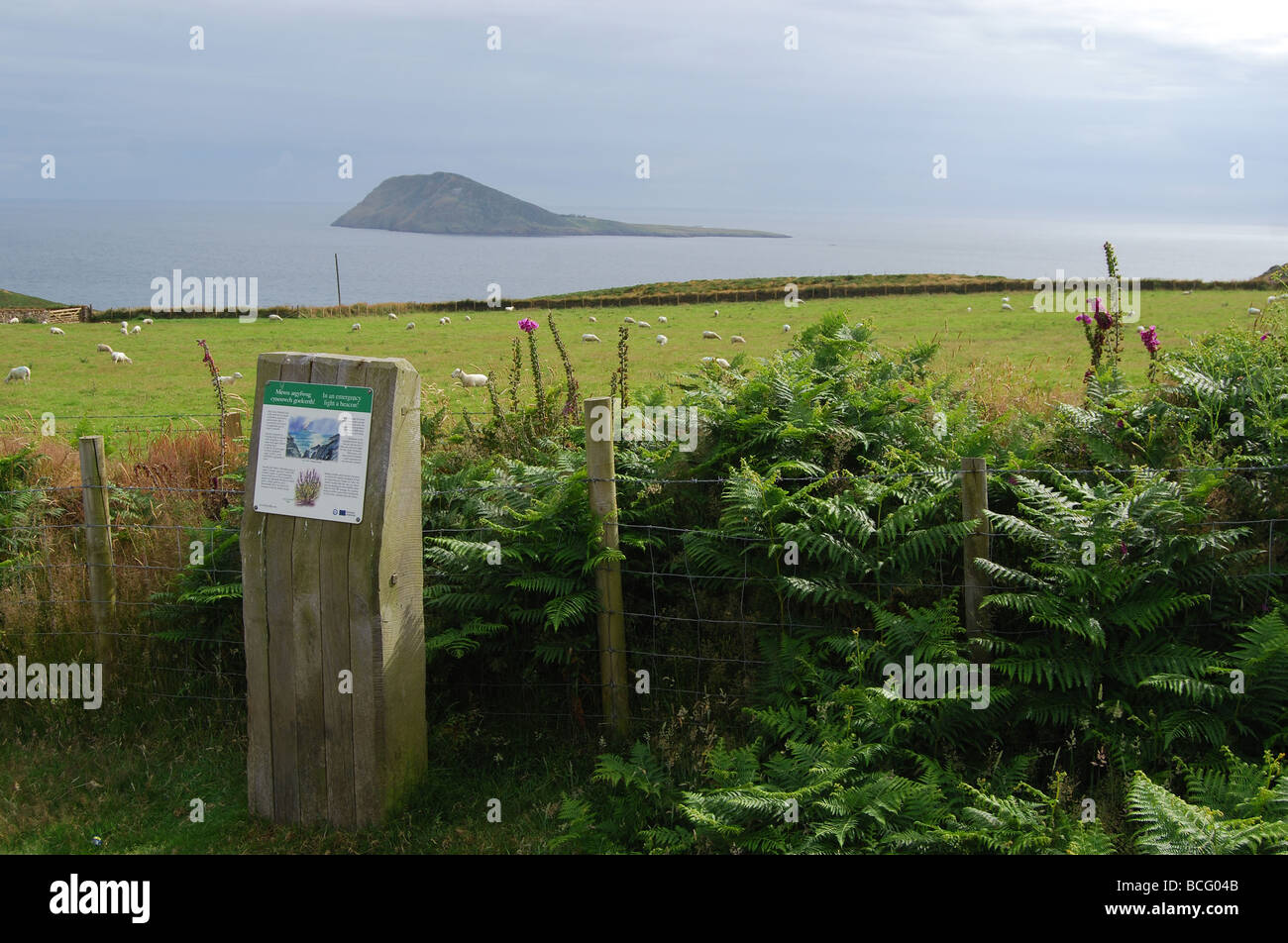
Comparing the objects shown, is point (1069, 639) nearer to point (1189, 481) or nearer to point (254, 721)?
point (1189, 481)

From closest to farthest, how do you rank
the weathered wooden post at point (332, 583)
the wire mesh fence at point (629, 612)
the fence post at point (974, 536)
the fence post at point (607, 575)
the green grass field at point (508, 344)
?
the weathered wooden post at point (332, 583) → the fence post at point (974, 536) → the wire mesh fence at point (629, 612) → the fence post at point (607, 575) → the green grass field at point (508, 344)

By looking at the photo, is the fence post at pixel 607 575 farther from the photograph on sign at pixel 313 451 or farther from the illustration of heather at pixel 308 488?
the illustration of heather at pixel 308 488

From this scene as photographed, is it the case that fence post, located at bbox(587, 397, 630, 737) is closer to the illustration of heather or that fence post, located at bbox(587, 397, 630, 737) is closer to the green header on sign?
the green header on sign

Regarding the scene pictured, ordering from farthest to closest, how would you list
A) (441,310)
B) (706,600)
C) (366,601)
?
(441,310), (706,600), (366,601)

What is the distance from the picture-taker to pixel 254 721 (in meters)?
6.05

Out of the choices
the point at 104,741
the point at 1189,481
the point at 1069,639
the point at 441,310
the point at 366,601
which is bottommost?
the point at 104,741

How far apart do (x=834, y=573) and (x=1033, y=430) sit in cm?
257

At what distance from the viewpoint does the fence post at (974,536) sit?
631 centimetres

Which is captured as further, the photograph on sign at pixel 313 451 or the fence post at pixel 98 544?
the fence post at pixel 98 544

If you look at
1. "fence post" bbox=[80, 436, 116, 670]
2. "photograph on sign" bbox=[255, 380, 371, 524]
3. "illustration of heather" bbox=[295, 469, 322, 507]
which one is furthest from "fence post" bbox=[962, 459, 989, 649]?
"fence post" bbox=[80, 436, 116, 670]

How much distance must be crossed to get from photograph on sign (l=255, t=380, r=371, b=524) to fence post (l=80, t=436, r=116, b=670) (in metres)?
3.03

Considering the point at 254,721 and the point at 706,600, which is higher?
the point at 706,600

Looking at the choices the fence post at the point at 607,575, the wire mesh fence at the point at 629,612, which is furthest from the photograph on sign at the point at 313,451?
the fence post at the point at 607,575

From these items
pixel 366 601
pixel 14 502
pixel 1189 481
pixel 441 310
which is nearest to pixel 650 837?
pixel 366 601
